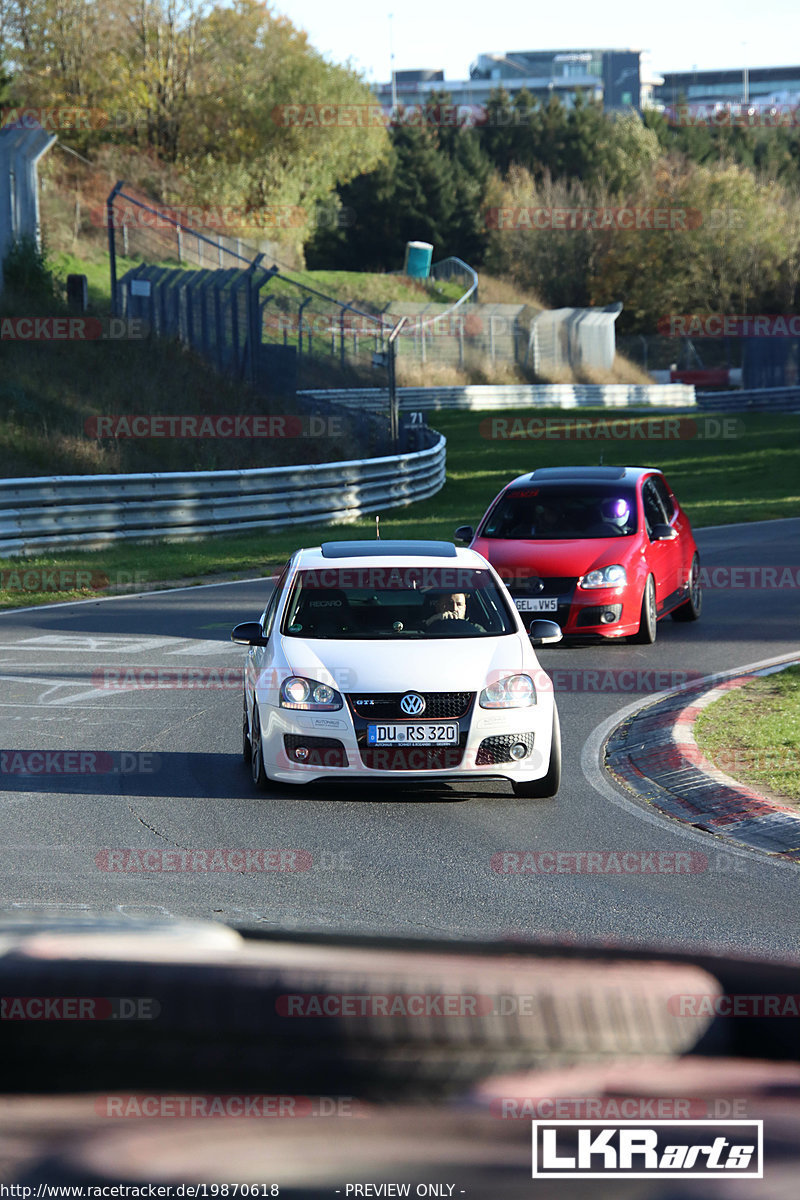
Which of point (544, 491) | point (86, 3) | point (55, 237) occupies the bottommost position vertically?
point (544, 491)

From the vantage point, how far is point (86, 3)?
7119 cm

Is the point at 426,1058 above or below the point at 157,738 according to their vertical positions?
above

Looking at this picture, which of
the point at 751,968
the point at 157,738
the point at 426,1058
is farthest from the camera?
the point at 157,738

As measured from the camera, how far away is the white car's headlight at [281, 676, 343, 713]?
9.07 meters

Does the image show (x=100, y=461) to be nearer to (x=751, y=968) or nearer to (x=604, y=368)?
(x=751, y=968)

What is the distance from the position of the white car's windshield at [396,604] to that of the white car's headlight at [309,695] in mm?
580

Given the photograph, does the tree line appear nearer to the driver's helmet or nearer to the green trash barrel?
the green trash barrel

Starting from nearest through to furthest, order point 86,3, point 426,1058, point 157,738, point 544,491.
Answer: point 426,1058 → point 157,738 → point 544,491 → point 86,3

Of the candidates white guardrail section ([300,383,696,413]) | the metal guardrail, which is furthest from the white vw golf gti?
the metal guardrail

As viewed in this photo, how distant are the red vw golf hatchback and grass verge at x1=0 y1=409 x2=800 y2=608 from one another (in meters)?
6.06

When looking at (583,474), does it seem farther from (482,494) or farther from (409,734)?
(482,494)

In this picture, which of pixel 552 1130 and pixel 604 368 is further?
pixel 604 368

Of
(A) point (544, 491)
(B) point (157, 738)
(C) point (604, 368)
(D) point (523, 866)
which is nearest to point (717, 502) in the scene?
(A) point (544, 491)

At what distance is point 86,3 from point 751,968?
75.9m
